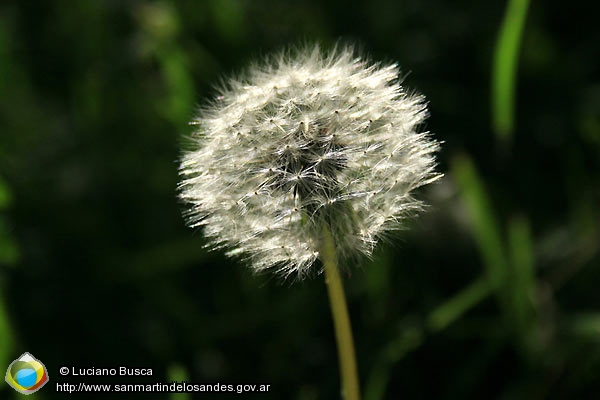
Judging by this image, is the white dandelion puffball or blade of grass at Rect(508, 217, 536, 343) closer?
the white dandelion puffball

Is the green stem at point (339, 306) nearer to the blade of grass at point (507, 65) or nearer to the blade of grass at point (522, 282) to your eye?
the blade of grass at point (522, 282)

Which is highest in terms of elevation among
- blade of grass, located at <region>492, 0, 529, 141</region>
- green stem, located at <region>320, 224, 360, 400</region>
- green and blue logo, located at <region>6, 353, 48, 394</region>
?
blade of grass, located at <region>492, 0, 529, 141</region>

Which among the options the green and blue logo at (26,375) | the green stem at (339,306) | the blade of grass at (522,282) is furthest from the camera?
the blade of grass at (522,282)

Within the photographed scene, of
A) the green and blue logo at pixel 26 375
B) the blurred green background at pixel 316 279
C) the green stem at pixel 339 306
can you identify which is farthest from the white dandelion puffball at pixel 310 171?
the green and blue logo at pixel 26 375

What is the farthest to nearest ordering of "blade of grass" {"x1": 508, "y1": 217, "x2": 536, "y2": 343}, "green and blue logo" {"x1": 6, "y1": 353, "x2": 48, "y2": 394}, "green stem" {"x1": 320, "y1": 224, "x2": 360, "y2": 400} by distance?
"blade of grass" {"x1": 508, "y1": 217, "x2": 536, "y2": 343}, "green and blue logo" {"x1": 6, "y1": 353, "x2": 48, "y2": 394}, "green stem" {"x1": 320, "y1": 224, "x2": 360, "y2": 400}

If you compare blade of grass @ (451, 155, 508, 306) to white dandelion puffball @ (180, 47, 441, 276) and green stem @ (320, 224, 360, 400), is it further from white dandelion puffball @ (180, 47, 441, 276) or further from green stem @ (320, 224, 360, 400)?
green stem @ (320, 224, 360, 400)

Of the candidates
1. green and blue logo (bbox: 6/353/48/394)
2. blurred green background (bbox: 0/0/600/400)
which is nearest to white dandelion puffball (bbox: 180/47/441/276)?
blurred green background (bbox: 0/0/600/400)

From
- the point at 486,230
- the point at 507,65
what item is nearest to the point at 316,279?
the point at 486,230
